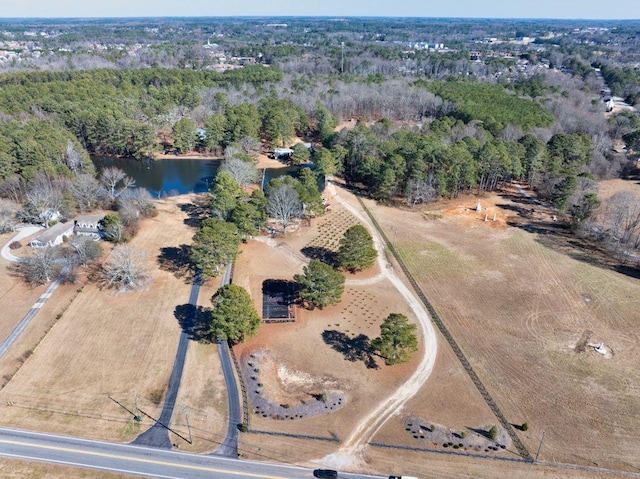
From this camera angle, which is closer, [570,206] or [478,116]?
[570,206]

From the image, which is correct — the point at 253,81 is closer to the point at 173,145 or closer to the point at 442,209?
the point at 173,145

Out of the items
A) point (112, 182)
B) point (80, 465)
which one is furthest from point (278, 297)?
point (112, 182)

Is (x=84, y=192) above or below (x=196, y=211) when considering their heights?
above

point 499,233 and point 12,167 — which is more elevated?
point 12,167

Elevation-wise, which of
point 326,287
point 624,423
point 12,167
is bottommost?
point 624,423

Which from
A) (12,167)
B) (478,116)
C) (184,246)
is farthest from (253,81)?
(184,246)

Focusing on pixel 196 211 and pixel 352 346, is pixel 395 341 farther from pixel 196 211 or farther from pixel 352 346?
pixel 196 211

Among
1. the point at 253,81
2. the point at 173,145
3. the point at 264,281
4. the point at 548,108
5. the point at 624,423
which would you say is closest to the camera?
the point at 624,423
